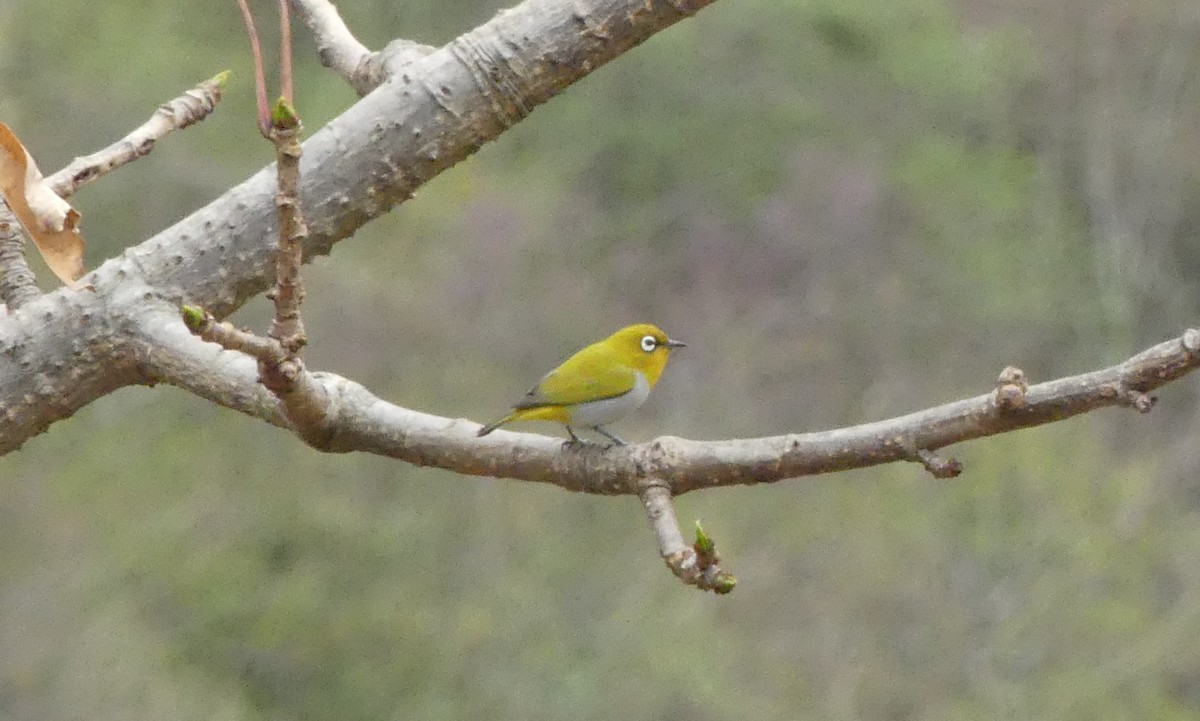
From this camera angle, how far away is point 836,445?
1463 mm

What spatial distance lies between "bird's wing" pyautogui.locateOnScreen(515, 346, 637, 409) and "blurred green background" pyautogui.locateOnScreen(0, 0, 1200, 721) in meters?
5.44

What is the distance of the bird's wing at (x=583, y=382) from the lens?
10.1 feet

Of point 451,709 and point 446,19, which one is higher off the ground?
point 446,19

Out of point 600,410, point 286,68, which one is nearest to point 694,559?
point 286,68

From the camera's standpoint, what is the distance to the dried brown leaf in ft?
5.14

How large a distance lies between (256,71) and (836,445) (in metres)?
0.70

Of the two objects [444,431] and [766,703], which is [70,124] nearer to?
[766,703]

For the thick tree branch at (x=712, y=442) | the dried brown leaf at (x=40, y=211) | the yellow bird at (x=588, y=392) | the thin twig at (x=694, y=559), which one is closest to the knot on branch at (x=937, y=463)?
the thick tree branch at (x=712, y=442)

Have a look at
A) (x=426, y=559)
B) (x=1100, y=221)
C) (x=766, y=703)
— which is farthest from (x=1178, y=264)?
(x=426, y=559)

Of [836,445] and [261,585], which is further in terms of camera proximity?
[261,585]

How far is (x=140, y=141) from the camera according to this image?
181cm

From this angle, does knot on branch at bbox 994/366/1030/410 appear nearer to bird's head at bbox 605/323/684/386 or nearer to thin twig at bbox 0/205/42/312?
thin twig at bbox 0/205/42/312

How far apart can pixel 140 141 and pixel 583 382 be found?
1.42 meters

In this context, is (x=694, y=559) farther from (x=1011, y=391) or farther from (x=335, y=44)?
(x=335, y=44)
